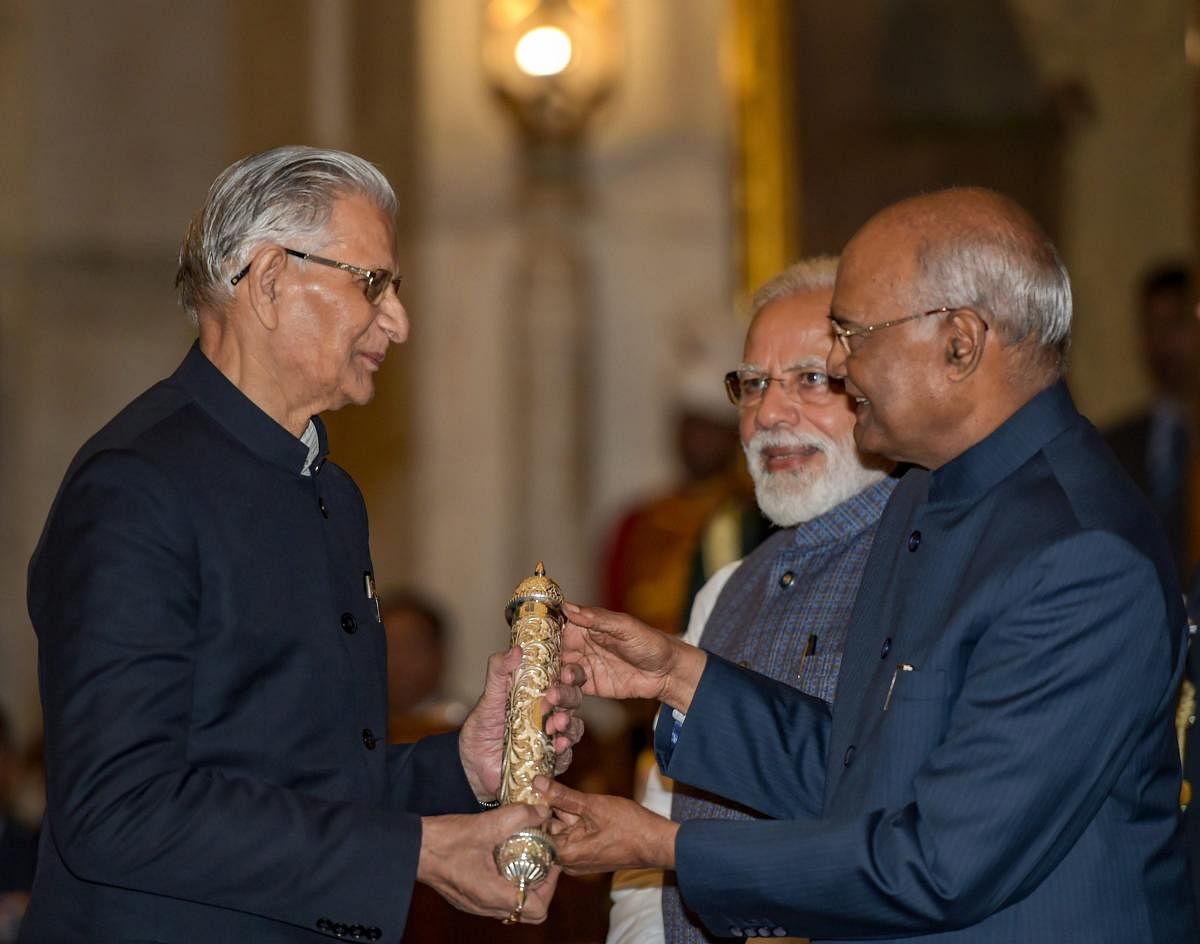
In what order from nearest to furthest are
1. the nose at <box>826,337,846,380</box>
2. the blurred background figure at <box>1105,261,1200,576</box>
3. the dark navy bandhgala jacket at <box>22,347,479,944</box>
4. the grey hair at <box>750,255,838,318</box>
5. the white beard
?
1. the dark navy bandhgala jacket at <box>22,347,479,944</box>
2. the nose at <box>826,337,846,380</box>
3. the white beard
4. the grey hair at <box>750,255,838,318</box>
5. the blurred background figure at <box>1105,261,1200,576</box>

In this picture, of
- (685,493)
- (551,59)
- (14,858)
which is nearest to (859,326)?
(14,858)

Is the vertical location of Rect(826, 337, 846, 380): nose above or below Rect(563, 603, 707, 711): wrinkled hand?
above

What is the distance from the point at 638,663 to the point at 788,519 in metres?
0.60

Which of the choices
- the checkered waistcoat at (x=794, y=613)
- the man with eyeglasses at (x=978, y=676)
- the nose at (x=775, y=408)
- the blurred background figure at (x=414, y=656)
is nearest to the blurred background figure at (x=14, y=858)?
the blurred background figure at (x=414, y=656)

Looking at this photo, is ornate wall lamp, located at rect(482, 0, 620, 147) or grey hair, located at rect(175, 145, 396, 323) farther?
ornate wall lamp, located at rect(482, 0, 620, 147)

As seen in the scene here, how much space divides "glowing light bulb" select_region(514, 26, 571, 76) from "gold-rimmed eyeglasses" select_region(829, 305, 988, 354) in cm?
553

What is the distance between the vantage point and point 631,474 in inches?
340

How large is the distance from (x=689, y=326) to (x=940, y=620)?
5382 mm

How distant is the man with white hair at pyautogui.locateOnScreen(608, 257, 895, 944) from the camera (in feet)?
12.0

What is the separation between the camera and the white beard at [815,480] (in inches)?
151

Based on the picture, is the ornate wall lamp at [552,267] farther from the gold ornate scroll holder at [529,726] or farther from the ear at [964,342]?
the ear at [964,342]

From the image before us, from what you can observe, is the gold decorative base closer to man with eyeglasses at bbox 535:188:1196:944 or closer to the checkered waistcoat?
man with eyeglasses at bbox 535:188:1196:944

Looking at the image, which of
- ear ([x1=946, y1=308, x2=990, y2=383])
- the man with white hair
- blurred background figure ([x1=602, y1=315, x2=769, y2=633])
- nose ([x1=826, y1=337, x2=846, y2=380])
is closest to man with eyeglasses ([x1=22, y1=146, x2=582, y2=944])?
the man with white hair

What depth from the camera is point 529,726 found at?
3043mm
